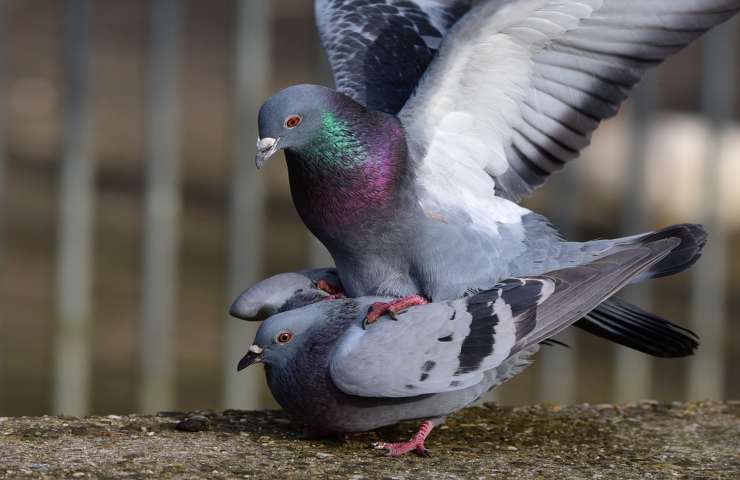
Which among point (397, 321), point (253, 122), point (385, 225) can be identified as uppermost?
point (253, 122)

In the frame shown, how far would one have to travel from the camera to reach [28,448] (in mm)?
3908

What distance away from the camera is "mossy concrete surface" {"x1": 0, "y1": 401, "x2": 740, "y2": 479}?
375 centimetres

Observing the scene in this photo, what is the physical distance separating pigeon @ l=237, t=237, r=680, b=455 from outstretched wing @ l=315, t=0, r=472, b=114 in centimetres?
105

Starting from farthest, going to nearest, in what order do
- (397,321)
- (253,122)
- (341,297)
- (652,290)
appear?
(652,290) < (253,122) < (341,297) < (397,321)

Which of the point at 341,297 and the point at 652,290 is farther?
the point at 652,290

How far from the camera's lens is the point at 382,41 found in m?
5.16

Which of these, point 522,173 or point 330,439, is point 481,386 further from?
point 522,173

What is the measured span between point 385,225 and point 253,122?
4181 millimetres

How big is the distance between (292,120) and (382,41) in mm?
1265

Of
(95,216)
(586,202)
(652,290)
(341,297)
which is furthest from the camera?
(586,202)

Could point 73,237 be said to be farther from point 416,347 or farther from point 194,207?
point 416,347

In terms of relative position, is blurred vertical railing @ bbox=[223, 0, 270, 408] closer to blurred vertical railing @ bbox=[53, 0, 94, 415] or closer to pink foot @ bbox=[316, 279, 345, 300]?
blurred vertical railing @ bbox=[53, 0, 94, 415]

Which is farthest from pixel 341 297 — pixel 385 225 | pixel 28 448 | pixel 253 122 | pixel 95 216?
pixel 95 216

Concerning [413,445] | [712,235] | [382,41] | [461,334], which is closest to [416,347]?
[461,334]
